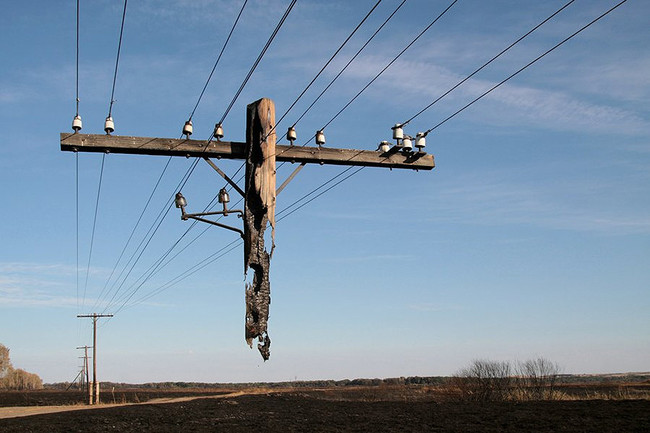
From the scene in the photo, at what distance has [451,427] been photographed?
2581 cm

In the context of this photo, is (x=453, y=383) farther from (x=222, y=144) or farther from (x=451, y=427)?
(x=222, y=144)

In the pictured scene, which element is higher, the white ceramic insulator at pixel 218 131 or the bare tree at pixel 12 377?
the white ceramic insulator at pixel 218 131

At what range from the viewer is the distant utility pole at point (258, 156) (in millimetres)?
10781

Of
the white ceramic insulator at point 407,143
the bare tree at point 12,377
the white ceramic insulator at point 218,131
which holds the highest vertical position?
the white ceramic insulator at point 218,131

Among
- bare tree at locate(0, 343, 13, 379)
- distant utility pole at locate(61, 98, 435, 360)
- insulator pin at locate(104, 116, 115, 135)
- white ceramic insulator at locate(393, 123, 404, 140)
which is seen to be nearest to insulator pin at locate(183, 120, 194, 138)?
distant utility pole at locate(61, 98, 435, 360)

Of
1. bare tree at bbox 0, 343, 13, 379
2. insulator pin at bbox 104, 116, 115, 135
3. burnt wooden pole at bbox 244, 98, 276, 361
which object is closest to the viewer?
burnt wooden pole at bbox 244, 98, 276, 361

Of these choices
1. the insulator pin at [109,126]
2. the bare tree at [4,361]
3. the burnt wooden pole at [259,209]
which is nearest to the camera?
the burnt wooden pole at [259,209]

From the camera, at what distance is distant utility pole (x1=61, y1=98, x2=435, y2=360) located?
10.8 metres

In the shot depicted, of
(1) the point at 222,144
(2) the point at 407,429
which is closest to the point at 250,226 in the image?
(1) the point at 222,144

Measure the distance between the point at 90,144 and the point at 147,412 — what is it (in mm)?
28643

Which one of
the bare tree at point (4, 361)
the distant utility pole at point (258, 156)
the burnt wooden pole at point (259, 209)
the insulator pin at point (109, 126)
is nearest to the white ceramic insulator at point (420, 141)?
the distant utility pole at point (258, 156)

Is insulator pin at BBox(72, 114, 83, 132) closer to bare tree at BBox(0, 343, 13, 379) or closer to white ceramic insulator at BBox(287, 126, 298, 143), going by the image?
white ceramic insulator at BBox(287, 126, 298, 143)

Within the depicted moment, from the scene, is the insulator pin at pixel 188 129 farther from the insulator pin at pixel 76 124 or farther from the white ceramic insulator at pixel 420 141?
the white ceramic insulator at pixel 420 141

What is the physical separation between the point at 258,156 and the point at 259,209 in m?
0.98
